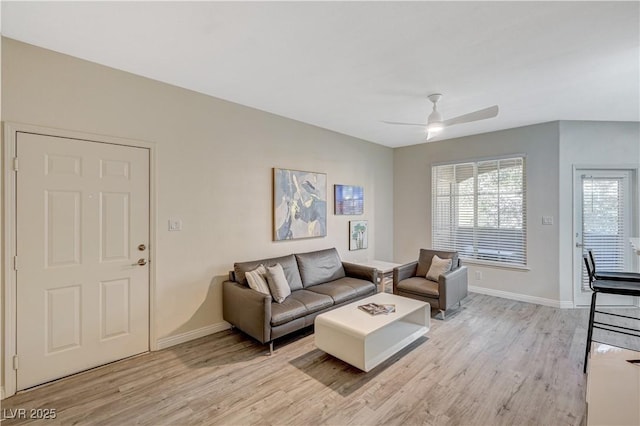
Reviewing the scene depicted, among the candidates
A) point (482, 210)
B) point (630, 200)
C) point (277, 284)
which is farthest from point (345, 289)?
point (630, 200)

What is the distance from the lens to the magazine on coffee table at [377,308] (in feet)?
9.58

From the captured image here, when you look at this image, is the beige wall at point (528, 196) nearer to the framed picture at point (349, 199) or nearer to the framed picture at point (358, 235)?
the framed picture at point (358, 235)

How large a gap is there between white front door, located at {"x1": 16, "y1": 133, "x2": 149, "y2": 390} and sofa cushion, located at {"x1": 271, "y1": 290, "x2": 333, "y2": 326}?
1304 mm

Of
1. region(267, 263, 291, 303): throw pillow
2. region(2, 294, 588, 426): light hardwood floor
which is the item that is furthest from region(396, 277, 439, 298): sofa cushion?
region(267, 263, 291, 303): throw pillow

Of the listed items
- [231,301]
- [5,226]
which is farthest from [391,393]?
[5,226]

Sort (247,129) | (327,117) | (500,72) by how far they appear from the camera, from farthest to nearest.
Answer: (327,117) < (247,129) < (500,72)

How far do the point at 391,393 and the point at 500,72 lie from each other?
3008 millimetres

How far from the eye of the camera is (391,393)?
2.31 m

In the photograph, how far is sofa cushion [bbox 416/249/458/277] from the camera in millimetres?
4265

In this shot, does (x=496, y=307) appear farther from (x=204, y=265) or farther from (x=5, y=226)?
(x=5, y=226)

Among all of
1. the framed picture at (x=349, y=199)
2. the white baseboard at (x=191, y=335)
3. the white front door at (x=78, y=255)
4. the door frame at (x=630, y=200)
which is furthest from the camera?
the framed picture at (x=349, y=199)

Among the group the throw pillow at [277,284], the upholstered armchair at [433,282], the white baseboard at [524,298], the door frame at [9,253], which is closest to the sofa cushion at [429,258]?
the upholstered armchair at [433,282]

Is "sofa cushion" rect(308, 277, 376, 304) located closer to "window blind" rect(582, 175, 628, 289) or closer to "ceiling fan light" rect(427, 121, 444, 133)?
"ceiling fan light" rect(427, 121, 444, 133)

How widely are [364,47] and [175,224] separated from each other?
2.51m
